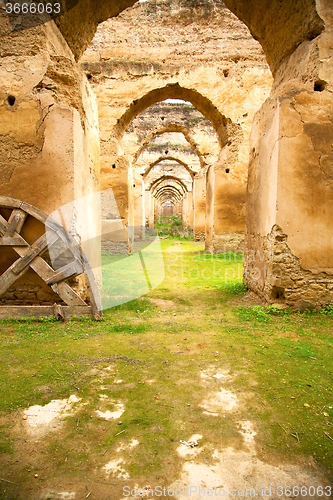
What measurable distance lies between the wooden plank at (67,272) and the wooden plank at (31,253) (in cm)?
31

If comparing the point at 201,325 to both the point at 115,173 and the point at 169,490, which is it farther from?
the point at 115,173

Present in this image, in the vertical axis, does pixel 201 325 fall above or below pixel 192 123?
below

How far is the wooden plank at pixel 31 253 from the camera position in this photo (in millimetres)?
3182

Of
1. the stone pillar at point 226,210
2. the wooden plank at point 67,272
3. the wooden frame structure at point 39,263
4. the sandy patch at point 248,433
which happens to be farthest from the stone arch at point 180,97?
the sandy patch at point 248,433

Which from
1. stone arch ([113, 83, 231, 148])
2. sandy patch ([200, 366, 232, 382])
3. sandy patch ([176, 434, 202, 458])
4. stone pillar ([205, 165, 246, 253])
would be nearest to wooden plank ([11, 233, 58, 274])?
sandy patch ([200, 366, 232, 382])

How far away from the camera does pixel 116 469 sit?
52.5 inches

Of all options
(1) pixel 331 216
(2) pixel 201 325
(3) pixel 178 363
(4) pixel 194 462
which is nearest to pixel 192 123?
(1) pixel 331 216

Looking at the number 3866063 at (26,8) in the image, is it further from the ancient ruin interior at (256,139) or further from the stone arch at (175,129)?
the stone arch at (175,129)

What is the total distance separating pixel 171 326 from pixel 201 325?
14.7 inches

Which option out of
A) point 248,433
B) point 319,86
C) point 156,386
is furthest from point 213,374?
point 319,86

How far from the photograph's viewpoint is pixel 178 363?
2.40 metres

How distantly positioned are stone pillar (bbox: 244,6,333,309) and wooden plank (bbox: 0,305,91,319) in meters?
2.46

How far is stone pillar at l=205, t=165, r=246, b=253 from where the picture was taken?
841 cm

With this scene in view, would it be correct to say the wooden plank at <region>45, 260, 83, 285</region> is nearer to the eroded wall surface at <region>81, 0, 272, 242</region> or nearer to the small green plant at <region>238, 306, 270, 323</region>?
the small green plant at <region>238, 306, 270, 323</region>
